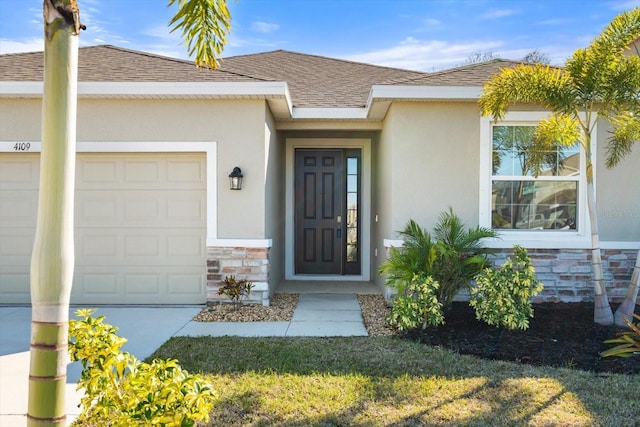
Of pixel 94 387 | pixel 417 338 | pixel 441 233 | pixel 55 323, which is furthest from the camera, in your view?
pixel 441 233

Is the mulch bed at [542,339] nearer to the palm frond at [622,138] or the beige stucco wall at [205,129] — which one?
the palm frond at [622,138]

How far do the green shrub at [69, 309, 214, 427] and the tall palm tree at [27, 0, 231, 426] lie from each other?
32cm

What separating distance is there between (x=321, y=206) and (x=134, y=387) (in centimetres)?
719

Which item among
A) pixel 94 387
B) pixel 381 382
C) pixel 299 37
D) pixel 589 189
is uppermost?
pixel 299 37

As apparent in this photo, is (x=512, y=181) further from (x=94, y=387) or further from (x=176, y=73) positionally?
(x=94, y=387)

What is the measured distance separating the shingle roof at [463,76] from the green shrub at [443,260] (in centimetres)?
194

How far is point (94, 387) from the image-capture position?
7.63 ft

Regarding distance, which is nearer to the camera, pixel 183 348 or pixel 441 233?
pixel 183 348

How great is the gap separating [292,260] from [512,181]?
447 centimetres

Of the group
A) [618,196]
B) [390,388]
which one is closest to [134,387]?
[390,388]

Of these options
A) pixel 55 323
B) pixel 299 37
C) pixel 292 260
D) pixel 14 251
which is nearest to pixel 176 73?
pixel 14 251

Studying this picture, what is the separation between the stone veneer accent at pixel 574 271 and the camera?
6.62 meters

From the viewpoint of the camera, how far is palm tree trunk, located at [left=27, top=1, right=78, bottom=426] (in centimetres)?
179

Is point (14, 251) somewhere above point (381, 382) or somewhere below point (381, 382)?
above
